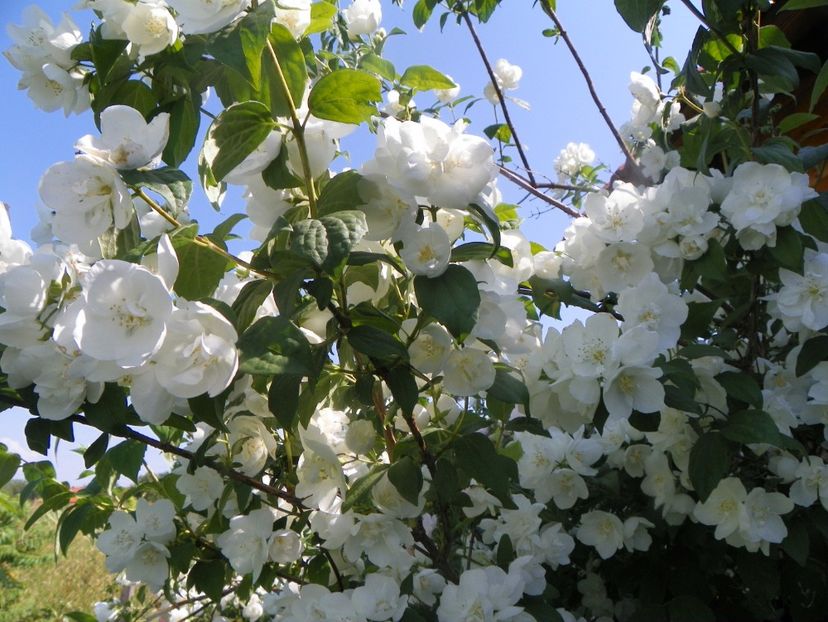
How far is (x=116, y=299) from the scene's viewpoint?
2.34 ft

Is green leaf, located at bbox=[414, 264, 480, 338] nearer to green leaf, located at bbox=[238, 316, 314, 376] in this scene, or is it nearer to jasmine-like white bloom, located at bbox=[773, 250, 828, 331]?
green leaf, located at bbox=[238, 316, 314, 376]

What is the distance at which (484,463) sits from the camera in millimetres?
1034

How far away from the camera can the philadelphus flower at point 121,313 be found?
2.31ft

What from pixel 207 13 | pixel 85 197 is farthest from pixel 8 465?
pixel 207 13

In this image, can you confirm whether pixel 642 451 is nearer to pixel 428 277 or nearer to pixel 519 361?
pixel 519 361

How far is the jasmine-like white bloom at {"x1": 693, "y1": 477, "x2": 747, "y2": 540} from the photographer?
1.22 meters

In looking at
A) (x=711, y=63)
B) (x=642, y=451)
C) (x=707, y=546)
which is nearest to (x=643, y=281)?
(x=642, y=451)

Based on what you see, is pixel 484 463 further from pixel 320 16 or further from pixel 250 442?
pixel 320 16

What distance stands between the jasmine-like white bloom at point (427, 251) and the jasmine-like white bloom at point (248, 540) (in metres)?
0.60

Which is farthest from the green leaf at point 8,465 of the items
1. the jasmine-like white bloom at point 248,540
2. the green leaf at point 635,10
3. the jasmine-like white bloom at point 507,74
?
the jasmine-like white bloom at point 507,74

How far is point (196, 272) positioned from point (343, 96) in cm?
30

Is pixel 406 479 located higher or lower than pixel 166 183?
lower

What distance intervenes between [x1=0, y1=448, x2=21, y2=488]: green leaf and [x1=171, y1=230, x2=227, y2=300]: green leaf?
0.78 m

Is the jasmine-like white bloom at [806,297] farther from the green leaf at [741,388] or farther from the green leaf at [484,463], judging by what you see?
the green leaf at [484,463]
